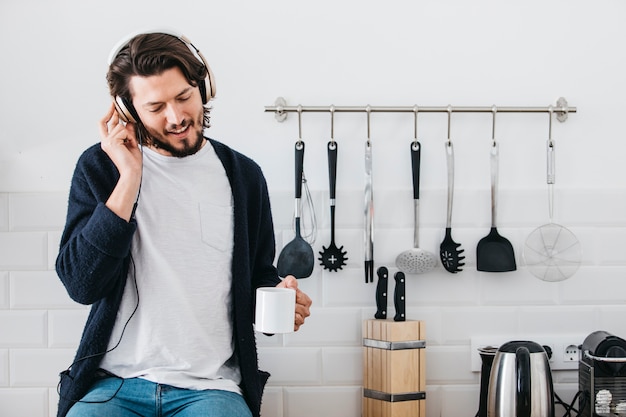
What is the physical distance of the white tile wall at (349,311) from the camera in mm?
1711

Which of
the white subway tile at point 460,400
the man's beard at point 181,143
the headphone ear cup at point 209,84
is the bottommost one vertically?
the white subway tile at point 460,400

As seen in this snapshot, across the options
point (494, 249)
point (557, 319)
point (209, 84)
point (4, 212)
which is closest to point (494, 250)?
point (494, 249)

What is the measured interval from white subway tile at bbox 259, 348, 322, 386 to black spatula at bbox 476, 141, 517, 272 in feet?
1.48

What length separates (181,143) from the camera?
1.32 meters

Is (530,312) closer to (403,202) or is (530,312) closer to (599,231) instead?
(599,231)

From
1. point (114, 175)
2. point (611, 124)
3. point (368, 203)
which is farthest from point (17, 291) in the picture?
point (611, 124)

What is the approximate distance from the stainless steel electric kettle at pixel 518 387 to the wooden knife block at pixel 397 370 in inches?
6.2

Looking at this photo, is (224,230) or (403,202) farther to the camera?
(403,202)

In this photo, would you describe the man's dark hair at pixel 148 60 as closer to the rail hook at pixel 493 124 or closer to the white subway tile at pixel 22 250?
the white subway tile at pixel 22 250

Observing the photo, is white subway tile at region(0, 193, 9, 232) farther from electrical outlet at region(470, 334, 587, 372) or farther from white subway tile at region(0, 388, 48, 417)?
electrical outlet at region(470, 334, 587, 372)

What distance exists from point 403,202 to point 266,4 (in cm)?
58

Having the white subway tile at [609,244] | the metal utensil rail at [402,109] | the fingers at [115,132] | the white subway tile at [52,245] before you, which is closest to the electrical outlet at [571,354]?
the white subway tile at [609,244]

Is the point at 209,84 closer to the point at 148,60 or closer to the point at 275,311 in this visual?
the point at 148,60

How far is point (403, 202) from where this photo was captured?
1.75 metres
